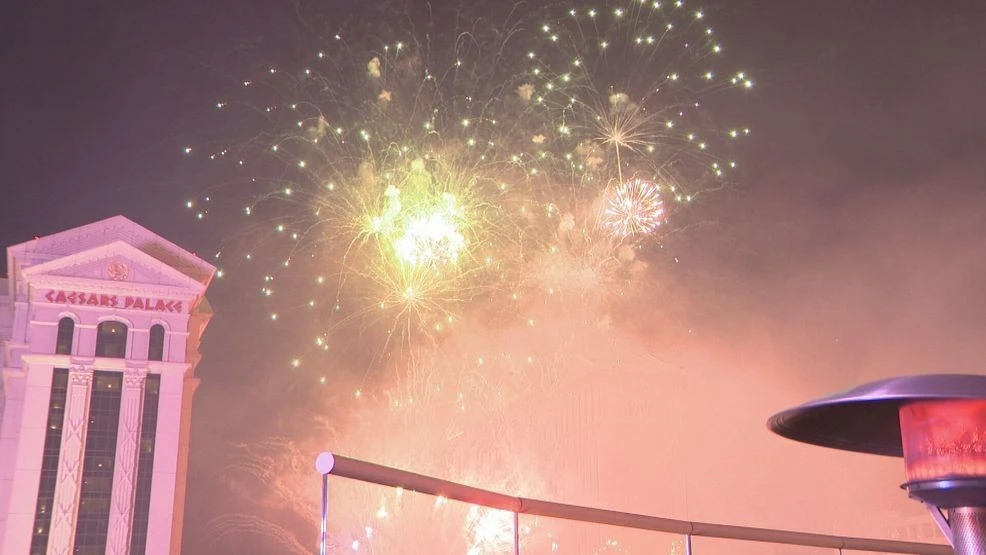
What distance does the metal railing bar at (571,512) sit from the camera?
325 cm

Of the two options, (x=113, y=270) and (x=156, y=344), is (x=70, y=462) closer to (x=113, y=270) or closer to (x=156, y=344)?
(x=156, y=344)

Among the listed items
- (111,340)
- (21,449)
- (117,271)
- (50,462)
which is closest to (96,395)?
(111,340)

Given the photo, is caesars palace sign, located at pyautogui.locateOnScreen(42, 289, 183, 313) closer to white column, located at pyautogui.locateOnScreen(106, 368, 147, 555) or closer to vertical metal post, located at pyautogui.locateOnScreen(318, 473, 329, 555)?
white column, located at pyautogui.locateOnScreen(106, 368, 147, 555)

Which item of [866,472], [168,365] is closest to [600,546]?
[866,472]

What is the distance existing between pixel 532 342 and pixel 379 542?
418 inches

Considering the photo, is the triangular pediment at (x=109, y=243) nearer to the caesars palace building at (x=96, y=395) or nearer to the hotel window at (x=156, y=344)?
the caesars palace building at (x=96, y=395)

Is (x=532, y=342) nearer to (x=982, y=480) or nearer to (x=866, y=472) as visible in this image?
(x=866, y=472)

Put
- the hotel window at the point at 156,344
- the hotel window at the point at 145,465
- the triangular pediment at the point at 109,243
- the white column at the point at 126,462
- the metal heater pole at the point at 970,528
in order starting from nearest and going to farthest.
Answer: the metal heater pole at the point at 970,528 < the white column at the point at 126,462 < the hotel window at the point at 145,465 < the triangular pediment at the point at 109,243 < the hotel window at the point at 156,344

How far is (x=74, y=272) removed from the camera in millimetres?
36094

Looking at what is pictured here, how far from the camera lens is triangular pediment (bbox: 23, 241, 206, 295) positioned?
35562 millimetres

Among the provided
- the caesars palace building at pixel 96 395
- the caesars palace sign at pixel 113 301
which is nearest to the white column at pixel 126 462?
the caesars palace building at pixel 96 395

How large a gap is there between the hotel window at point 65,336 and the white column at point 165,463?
3.81m

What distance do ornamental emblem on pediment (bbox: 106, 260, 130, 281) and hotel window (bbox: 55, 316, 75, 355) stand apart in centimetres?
236

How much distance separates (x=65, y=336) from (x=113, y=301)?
88.8 inches
